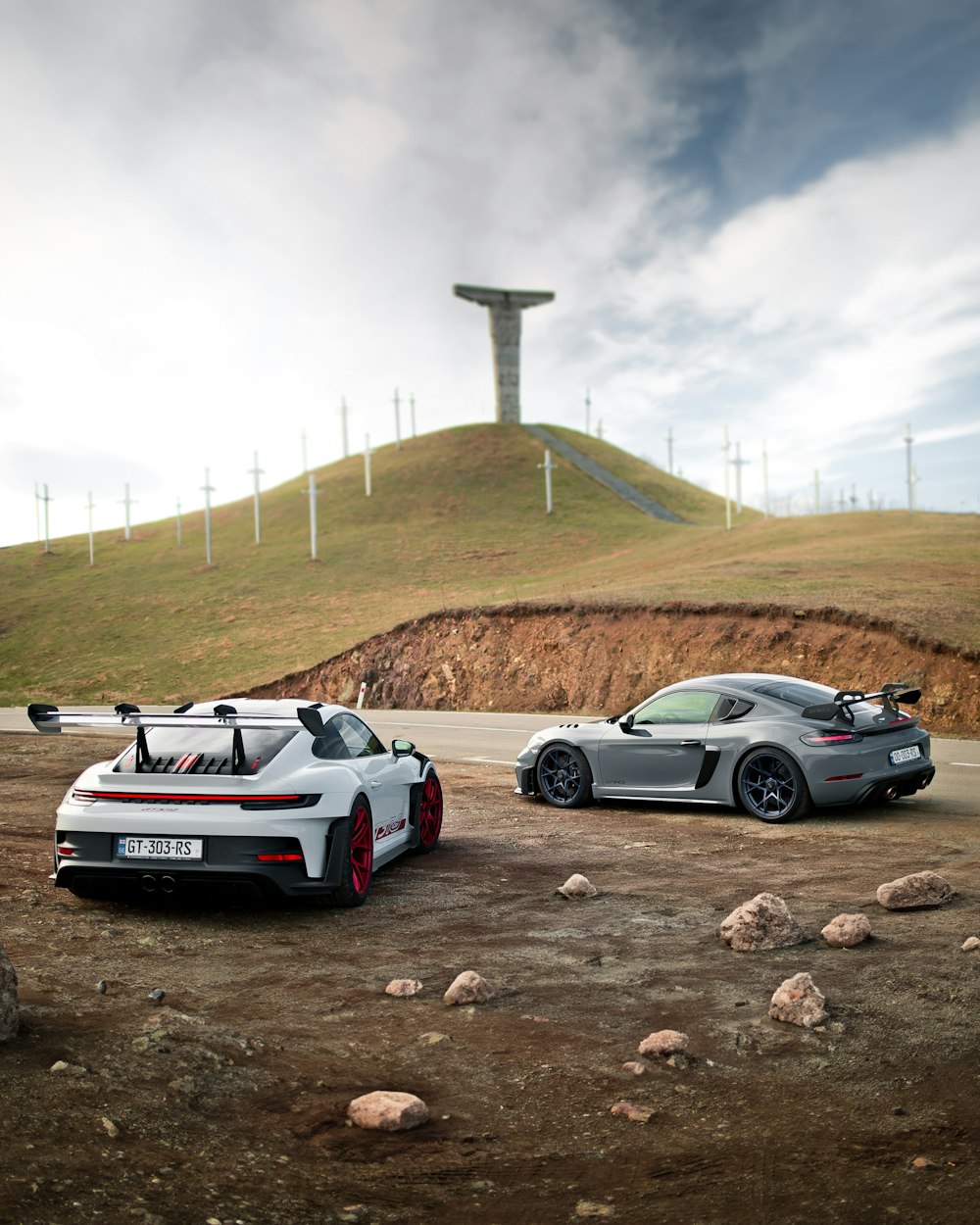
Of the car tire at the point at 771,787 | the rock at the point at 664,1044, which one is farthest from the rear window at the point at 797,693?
the rock at the point at 664,1044

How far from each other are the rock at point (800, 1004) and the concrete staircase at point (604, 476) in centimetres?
8227

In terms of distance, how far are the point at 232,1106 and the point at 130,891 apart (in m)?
3.37

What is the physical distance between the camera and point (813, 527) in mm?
60375

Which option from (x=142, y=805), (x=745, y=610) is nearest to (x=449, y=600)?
(x=745, y=610)

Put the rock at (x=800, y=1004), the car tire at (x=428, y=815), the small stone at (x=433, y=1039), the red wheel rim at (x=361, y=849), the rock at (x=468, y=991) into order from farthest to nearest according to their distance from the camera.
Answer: the car tire at (x=428, y=815)
the red wheel rim at (x=361, y=849)
the rock at (x=468, y=991)
the rock at (x=800, y=1004)
the small stone at (x=433, y=1039)

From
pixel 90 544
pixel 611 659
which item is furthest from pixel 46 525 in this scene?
pixel 611 659

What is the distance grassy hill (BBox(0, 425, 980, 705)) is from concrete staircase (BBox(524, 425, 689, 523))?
2178 millimetres

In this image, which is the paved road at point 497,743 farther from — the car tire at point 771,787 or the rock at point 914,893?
the rock at point 914,893

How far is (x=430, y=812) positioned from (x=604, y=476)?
9835cm

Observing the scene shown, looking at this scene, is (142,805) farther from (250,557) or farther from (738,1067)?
(250,557)

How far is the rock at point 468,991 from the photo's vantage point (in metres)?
5.79

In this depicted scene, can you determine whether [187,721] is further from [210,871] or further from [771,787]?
[771,787]

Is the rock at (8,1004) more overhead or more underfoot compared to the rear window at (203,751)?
more underfoot

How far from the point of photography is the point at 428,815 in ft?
33.2
